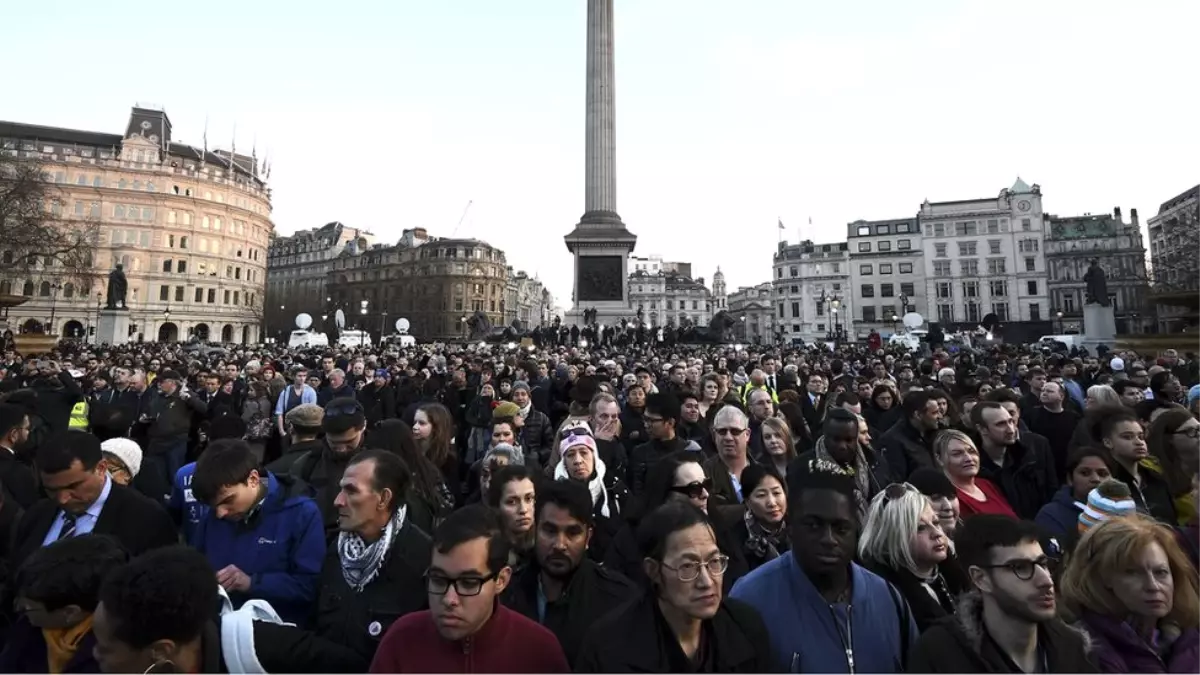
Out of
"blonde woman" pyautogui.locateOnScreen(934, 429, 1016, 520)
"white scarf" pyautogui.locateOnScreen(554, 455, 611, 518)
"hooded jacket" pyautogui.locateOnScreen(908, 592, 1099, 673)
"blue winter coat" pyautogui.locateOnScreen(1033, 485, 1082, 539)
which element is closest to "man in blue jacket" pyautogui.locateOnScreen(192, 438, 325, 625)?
"white scarf" pyautogui.locateOnScreen(554, 455, 611, 518)

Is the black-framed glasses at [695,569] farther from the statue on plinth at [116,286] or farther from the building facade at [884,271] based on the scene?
the building facade at [884,271]

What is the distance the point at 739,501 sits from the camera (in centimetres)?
509

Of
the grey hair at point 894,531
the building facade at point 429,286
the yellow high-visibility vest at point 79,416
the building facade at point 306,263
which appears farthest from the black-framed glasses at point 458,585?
the building facade at point 306,263

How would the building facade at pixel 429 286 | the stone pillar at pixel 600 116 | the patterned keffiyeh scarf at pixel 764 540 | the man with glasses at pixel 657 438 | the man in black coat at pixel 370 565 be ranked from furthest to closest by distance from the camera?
the building facade at pixel 429 286 < the stone pillar at pixel 600 116 < the man with glasses at pixel 657 438 < the patterned keffiyeh scarf at pixel 764 540 < the man in black coat at pixel 370 565

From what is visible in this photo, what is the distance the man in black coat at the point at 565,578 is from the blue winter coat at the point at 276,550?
1.20 metres

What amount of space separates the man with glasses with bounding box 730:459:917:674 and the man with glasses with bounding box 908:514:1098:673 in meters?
0.28

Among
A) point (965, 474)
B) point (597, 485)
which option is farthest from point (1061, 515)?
point (597, 485)

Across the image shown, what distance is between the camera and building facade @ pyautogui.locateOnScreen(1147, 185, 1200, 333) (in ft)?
149

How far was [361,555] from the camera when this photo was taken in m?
3.22

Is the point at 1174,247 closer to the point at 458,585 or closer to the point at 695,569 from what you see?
the point at 695,569

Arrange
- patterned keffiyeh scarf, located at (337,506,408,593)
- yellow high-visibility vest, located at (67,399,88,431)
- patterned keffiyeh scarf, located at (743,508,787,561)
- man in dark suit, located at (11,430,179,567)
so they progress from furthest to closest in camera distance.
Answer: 1. yellow high-visibility vest, located at (67,399,88,431)
2. patterned keffiyeh scarf, located at (743,508,787,561)
3. man in dark suit, located at (11,430,179,567)
4. patterned keffiyeh scarf, located at (337,506,408,593)

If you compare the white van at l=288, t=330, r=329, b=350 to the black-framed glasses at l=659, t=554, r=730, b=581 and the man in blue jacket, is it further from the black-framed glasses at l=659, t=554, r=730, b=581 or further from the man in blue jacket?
the black-framed glasses at l=659, t=554, r=730, b=581

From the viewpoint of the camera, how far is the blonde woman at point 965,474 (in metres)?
4.46

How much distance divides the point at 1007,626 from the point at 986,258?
8913 centimetres
